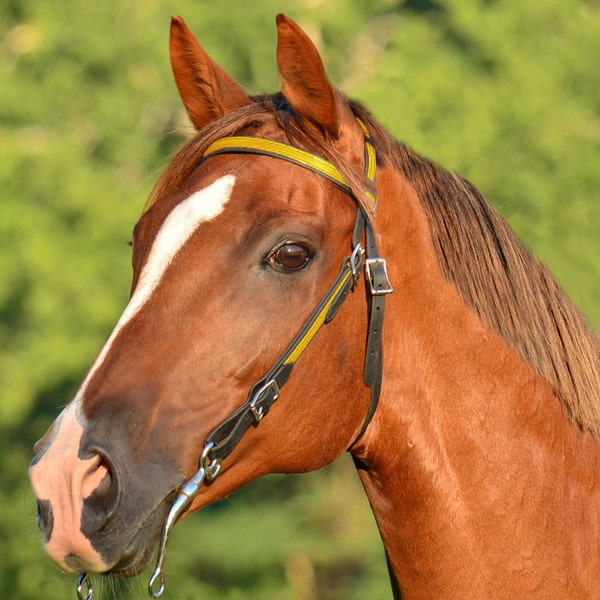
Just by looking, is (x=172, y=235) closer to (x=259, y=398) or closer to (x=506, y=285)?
(x=259, y=398)

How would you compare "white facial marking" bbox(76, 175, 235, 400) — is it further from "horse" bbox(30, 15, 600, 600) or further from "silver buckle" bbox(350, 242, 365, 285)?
"silver buckle" bbox(350, 242, 365, 285)

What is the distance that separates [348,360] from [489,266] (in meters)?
0.53

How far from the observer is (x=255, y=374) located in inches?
101

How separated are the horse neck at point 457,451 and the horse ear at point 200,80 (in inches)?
24.3

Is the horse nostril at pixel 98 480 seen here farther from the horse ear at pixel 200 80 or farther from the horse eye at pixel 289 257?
the horse ear at pixel 200 80

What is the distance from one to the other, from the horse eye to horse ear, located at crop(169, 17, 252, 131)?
695mm

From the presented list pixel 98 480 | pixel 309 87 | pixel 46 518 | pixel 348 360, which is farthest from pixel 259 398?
pixel 309 87

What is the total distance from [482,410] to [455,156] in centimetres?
773

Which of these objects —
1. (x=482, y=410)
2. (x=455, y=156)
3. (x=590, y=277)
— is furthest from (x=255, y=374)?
(x=455, y=156)

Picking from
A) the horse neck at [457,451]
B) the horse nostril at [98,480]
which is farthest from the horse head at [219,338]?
the horse neck at [457,451]

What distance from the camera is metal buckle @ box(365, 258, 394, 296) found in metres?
2.72

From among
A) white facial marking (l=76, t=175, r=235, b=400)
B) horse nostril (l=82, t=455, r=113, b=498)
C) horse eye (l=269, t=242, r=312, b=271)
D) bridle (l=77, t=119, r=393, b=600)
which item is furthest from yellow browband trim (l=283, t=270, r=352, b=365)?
horse nostril (l=82, t=455, r=113, b=498)

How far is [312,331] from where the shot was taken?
2650mm

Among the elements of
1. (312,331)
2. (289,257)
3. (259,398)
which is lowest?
(259,398)
